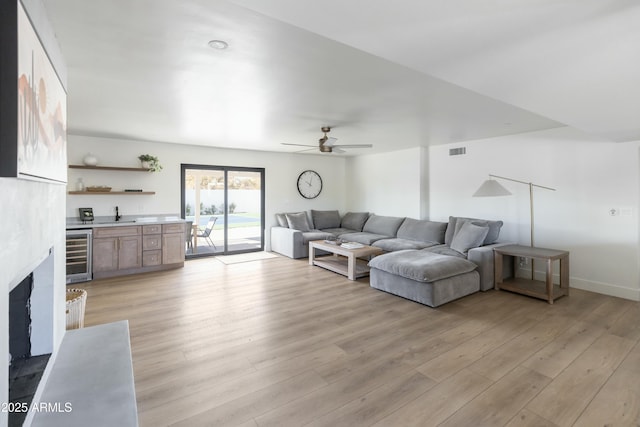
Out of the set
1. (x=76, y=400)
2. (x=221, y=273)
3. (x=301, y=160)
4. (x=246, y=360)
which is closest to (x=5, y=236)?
(x=76, y=400)

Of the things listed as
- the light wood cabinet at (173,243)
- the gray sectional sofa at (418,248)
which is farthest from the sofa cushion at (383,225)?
the light wood cabinet at (173,243)

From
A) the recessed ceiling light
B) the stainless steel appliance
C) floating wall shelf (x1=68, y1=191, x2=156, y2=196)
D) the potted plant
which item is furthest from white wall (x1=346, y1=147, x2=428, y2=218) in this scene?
the stainless steel appliance

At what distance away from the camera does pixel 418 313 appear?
3.58m

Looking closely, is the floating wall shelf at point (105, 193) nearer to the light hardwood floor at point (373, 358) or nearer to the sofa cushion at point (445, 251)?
the light hardwood floor at point (373, 358)

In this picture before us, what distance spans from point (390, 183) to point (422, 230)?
69.3 inches

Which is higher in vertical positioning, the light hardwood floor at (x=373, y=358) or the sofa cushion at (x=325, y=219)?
the sofa cushion at (x=325, y=219)

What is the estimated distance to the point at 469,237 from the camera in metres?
4.73

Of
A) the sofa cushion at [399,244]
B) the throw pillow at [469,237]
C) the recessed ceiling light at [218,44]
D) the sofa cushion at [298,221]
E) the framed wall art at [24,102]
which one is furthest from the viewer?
the sofa cushion at [298,221]

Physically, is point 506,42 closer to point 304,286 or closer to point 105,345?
point 105,345

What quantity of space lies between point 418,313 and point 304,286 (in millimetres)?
1724

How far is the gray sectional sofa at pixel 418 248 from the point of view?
3.89 m

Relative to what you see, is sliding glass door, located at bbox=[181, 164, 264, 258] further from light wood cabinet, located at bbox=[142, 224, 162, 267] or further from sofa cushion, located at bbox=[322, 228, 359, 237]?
sofa cushion, located at bbox=[322, 228, 359, 237]

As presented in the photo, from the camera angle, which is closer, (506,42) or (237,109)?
(506,42)

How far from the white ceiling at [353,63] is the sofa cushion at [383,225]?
9.08 ft
